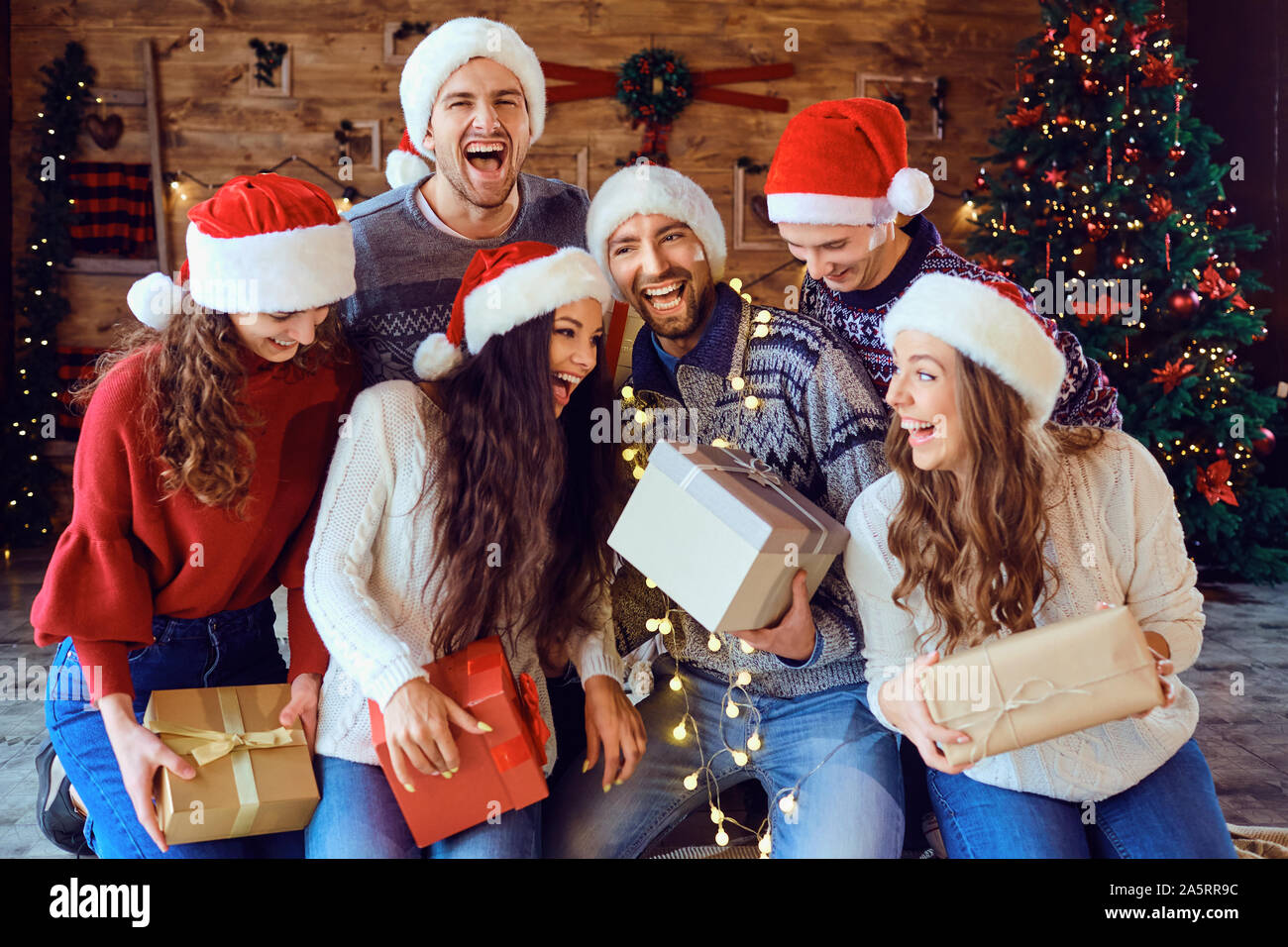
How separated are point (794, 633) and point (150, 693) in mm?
1094

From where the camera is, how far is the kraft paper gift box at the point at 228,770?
60.2 inches

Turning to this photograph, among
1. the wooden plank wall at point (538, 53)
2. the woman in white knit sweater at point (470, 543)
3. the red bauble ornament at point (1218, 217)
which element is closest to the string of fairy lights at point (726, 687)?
the woman in white knit sweater at point (470, 543)

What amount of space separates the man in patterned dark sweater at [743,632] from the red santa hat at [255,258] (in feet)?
1.80

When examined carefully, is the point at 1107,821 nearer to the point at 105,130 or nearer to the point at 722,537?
the point at 722,537

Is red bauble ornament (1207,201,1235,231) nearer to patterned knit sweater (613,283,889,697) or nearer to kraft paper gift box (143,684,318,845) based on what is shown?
patterned knit sweater (613,283,889,697)

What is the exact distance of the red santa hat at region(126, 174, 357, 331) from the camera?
5.50ft

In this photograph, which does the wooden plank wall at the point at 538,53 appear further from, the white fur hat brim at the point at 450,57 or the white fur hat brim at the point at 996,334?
the white fur hat brim at the point at 996,334

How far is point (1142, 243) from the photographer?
4.62 m

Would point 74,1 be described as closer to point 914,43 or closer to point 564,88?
point 564,88

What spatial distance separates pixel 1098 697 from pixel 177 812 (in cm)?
133

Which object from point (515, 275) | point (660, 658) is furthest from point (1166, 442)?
point (515, 275)

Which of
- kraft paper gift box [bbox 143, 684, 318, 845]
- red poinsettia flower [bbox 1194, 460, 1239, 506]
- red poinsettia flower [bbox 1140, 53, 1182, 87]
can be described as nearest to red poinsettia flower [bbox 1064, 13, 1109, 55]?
red poinsettia flower [bbox 1140, 53, 1182, 87]

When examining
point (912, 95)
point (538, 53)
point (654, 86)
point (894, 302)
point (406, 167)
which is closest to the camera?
point (894, 302)

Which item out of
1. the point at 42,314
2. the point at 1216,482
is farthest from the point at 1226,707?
the point at 42,314
